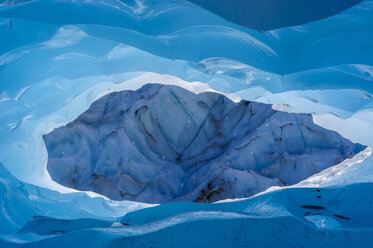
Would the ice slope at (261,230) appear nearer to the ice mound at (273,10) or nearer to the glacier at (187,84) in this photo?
the glacier at (187,84)

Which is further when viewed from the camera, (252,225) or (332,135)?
(332,135)

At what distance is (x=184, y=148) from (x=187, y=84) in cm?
433

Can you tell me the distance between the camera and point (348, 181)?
12.7 ft

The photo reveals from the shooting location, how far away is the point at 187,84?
4629 mm

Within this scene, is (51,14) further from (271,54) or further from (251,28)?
(271,54)

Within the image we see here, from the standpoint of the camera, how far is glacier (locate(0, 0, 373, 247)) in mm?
2824

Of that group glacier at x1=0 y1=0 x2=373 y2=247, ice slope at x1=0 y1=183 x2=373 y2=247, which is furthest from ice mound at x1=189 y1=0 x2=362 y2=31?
ice slope at x1=0 y1=183 x2=373 y2=247

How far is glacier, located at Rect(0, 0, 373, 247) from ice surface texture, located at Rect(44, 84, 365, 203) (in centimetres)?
283

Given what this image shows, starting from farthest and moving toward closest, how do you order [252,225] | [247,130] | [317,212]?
[247,130]
[317,212]
[252,225]

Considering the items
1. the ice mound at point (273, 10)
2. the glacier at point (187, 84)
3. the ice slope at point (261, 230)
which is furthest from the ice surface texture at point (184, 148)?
the ice mound at point (273, 10)

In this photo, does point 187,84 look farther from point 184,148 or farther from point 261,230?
point 184,148

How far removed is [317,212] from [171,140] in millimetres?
5753

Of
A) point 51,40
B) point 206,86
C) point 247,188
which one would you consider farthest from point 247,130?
point 51,40

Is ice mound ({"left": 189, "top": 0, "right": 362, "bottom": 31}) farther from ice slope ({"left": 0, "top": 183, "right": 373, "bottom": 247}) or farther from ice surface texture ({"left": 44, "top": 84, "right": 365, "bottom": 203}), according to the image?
ice surface texture ({"left": 44, "top": 84, "right": 365, "bottom": 203})
